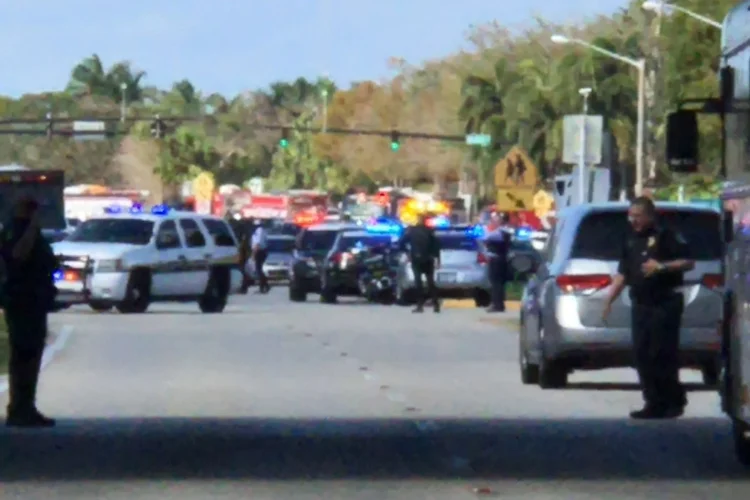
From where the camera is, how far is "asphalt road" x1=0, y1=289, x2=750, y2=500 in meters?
13.1

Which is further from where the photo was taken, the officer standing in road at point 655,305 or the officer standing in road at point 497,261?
the officer standing in road at point 497,261

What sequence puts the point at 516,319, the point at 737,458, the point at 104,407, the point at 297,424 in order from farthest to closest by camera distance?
1. the point at 516,319
2. the point at 104,407
3. the point at 297,424
4. the point at 737,458

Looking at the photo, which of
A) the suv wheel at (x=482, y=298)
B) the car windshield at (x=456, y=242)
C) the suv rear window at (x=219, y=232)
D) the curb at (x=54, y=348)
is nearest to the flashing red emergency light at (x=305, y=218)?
Result: the suv wheel at (x=482, y=298)

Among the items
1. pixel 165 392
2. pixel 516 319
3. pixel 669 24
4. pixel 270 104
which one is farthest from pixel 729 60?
pixel 270 104

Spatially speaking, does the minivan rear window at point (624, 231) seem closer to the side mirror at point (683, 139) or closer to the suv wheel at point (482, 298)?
the side mirror at point (683, 139)

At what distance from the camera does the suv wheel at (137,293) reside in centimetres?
3872

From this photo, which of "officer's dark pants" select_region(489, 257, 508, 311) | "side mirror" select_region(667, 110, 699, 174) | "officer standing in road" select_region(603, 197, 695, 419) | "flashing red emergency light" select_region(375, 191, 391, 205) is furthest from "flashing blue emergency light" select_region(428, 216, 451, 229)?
"flashing red emergency light" select_region(375, 191, 391, 205)

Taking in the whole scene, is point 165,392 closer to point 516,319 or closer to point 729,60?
point 729,60

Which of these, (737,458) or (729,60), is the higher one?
(729,60)

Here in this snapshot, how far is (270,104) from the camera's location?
179750 millimetres

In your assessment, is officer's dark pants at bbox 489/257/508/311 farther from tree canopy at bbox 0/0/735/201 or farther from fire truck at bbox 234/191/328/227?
fire truck at bbox 234/191/328/227

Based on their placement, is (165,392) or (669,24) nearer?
(165,392)

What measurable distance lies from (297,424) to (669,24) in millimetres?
51559

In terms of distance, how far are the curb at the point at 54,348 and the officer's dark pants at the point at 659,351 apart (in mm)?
6470
